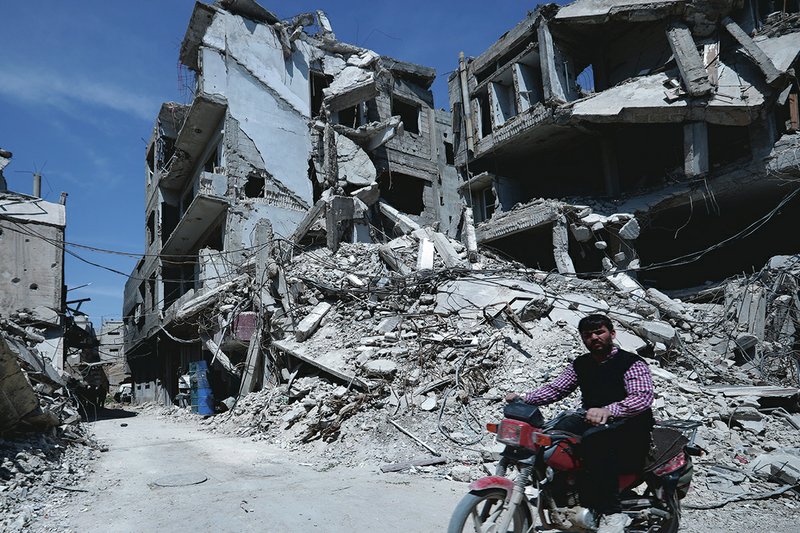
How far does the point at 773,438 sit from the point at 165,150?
3002 centimetres

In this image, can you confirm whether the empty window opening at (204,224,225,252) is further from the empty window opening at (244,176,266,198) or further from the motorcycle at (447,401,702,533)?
the motorcycle at (447,401,702,533)

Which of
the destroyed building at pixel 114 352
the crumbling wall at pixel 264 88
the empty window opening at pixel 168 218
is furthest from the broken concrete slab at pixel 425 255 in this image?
the destroyed building at pixel 114 352

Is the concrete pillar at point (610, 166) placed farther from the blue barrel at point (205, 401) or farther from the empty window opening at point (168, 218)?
the empty window opening at point (168, 218)

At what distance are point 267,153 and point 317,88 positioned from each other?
590cm

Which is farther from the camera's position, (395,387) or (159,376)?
(159,376)

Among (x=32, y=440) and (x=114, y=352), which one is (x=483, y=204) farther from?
(x=114, y=352)

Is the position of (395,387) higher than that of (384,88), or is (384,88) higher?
(384,88)

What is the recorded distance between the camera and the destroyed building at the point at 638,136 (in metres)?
15.2

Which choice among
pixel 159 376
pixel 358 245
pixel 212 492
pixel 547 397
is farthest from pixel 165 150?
pixel 547 397

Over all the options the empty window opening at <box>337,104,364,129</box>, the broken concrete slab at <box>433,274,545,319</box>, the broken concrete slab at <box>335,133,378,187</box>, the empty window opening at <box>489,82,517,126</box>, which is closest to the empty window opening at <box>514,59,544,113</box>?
the empty window opening at <box>489,82,517,126</box>

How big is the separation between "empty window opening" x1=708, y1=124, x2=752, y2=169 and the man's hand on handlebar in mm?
15733

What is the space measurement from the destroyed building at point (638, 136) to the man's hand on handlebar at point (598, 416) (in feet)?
35.8

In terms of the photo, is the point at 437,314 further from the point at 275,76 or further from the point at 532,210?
the point at 275,76

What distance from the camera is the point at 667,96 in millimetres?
15883
